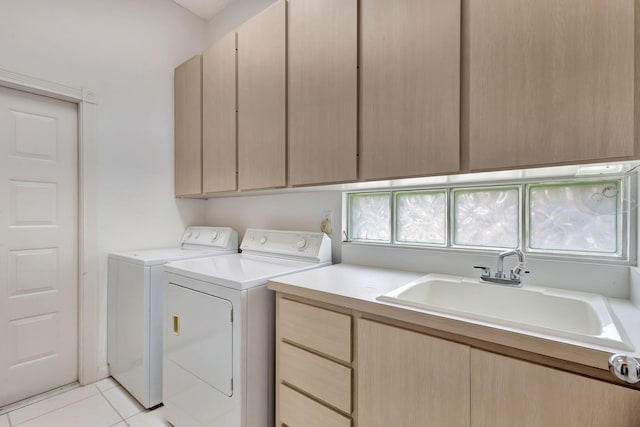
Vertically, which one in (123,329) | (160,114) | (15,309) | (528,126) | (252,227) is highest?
(160,114)

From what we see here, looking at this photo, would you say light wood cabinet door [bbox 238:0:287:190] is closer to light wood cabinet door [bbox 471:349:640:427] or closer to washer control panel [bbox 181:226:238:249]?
washer control panel [bbox 181:226:238:249]

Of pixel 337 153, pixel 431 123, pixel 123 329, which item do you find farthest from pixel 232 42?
pixel 123 329

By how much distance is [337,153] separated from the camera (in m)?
1.46

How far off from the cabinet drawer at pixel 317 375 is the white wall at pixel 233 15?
8.45ft

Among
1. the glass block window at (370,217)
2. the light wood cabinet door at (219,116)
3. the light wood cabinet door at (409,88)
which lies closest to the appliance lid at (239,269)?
the glass block window at (370,217)

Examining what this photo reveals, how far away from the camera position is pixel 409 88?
1.22 m

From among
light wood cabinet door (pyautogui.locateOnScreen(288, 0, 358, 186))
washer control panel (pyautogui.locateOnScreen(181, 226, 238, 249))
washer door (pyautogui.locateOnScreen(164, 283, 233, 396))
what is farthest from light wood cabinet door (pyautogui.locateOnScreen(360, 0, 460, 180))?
washer control panel (pyautogui.locateOnScreen(181, 226, 238, 249))

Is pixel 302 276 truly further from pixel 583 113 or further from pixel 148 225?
pixel 148 225

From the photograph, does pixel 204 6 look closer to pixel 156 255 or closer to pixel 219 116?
pixel 219 116

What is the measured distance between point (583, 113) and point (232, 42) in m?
2.04

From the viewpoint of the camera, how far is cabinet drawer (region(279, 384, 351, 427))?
116cm

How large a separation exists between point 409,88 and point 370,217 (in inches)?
34.5

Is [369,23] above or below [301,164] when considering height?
above

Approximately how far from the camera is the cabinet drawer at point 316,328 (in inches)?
44.6
